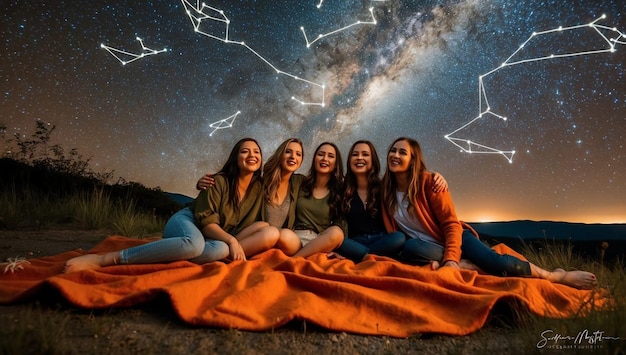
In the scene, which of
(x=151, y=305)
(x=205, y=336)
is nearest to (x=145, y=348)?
(x=205, y=336)

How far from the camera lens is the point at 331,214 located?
4578mm

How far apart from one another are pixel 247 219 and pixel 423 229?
6.03 ft

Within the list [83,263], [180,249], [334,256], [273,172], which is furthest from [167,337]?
[273,172]

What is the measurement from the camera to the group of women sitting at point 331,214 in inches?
154

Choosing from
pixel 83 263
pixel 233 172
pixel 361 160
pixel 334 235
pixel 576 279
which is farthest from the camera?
pixel 361 160

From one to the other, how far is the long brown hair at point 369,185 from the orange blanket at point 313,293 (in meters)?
0.98

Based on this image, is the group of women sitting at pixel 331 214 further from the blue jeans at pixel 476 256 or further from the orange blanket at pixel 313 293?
the orange blanket at pixel 313 293

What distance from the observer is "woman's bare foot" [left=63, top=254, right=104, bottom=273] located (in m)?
3.35

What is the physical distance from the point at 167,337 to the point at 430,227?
2.80 metres

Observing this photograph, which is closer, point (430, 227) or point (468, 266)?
point (468, 266)

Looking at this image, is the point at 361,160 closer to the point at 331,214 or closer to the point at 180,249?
the point at 331,214

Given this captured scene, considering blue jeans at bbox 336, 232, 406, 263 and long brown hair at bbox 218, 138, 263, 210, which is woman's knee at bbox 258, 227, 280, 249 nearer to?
long brown hair at bbox 218, 138, 263, 210

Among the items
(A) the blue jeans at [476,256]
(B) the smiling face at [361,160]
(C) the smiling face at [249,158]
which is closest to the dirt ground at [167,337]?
(A) the blue jeans at [476,256]

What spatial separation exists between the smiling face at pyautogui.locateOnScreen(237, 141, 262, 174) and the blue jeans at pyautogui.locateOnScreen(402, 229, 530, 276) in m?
1.75
